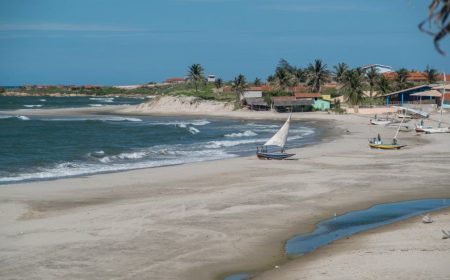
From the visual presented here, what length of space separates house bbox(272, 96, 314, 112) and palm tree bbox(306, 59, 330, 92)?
1051 centimetres

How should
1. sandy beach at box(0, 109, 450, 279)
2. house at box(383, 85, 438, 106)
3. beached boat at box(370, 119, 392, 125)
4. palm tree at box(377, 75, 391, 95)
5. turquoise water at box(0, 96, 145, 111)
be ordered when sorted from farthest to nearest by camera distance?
turquoise water at box(0, 96, 145, 111) → palm tree at box(377, 75, 391, 95) → house at box(383, 85, 438, 106) → beached boat at box(370, 119, 392, 125) → sandy beach at box(0, 109, 450, 279)

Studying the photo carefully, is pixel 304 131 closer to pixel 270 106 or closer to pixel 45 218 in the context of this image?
pixel 270 106

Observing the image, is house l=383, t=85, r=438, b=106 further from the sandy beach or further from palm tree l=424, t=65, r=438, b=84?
the sandy beach

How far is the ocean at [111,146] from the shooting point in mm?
33838

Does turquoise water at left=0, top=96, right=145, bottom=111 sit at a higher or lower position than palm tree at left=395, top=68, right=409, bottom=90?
lower

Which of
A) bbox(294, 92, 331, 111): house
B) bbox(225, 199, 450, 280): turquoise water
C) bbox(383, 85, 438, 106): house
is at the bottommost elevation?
bbox(225, 199, 450, 280): turquoise water

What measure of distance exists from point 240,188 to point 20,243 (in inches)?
423

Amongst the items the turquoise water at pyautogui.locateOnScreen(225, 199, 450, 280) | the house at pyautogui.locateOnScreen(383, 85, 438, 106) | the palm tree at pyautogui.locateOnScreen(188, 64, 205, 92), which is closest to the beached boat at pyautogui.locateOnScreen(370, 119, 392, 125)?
the house at pyautogui.locateOnScreen(383, 85, 438, 106)

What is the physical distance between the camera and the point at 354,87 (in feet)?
255

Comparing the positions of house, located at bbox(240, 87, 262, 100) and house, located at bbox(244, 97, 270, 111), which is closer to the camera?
house, located at bbox(244, 97, 270, 111)

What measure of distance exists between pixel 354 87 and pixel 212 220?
6142 cm

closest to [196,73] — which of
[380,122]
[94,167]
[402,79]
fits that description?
[402,79]

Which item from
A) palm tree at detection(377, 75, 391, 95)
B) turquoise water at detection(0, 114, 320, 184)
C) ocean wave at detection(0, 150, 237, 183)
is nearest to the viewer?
ocean wave at detection(0, 150, 237, 183)

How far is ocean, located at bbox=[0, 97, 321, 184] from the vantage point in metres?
33.8
